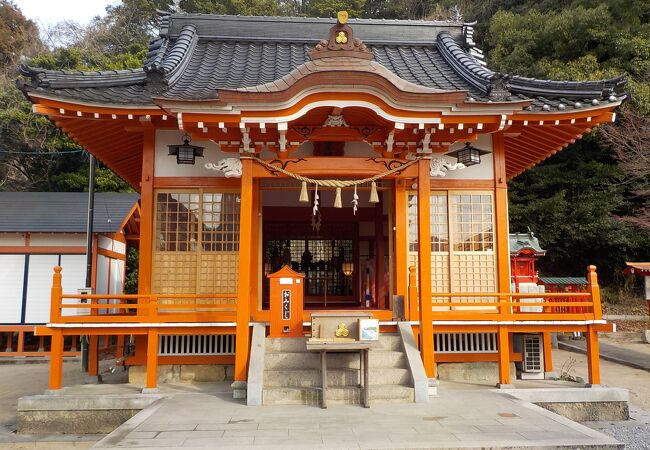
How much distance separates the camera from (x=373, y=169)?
8352 mm

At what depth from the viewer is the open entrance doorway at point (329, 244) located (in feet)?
43.1

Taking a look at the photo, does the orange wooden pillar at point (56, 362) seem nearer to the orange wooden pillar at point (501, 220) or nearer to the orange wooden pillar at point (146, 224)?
the orange wooden pillar at point (146, 224)

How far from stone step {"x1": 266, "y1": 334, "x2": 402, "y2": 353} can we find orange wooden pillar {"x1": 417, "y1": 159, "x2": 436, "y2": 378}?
0.42m

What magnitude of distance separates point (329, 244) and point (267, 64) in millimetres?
5454

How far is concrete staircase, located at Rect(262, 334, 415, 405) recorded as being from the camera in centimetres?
710

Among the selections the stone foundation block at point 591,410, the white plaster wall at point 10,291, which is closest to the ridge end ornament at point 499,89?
the stone foundation block at point 591,410

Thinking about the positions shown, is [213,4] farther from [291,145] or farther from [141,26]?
[291,145]

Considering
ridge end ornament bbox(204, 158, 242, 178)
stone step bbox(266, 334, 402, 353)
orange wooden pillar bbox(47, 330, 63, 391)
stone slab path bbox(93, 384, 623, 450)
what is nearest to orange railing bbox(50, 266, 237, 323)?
orange wooden pillar bbox(47, 330, 63, 391)

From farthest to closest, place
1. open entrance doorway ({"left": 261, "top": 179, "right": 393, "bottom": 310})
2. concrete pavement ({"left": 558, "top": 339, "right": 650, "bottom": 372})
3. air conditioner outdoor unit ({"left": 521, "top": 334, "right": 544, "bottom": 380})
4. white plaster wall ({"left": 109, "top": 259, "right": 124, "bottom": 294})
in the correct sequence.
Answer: white plaster wall ({"left": 109, "top": 259, "right": 124, "bottom": 294}), concrete pavement ({"left": 558, "top": 339, "right": 650, "bottom": 372}), open entrance doorway ({"left": 261, "top": 179, "right": 393, "bottom": 310}), air conditioner outdoor unit ({"left": 521, "top": 334, "right": 544, "bottom": 380})

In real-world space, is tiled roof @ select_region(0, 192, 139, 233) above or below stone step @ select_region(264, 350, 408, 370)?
above

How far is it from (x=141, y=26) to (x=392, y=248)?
35.8 m

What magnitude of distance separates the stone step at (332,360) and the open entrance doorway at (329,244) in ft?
15.5

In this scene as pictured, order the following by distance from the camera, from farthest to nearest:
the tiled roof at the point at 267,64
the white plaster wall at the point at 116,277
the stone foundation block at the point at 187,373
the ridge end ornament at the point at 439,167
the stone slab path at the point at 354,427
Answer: the white plaster wall at the point at 116,277 < the stone foundation block at the point at 187,373 < the ridge end ornament at the point at 439,167 < the tiled roof at the point at 267,64 < the stone slab path at the point at 354,427

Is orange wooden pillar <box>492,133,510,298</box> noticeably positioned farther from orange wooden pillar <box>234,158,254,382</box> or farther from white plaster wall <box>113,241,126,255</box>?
white plaster wall <box>113,241,126,255</box>
